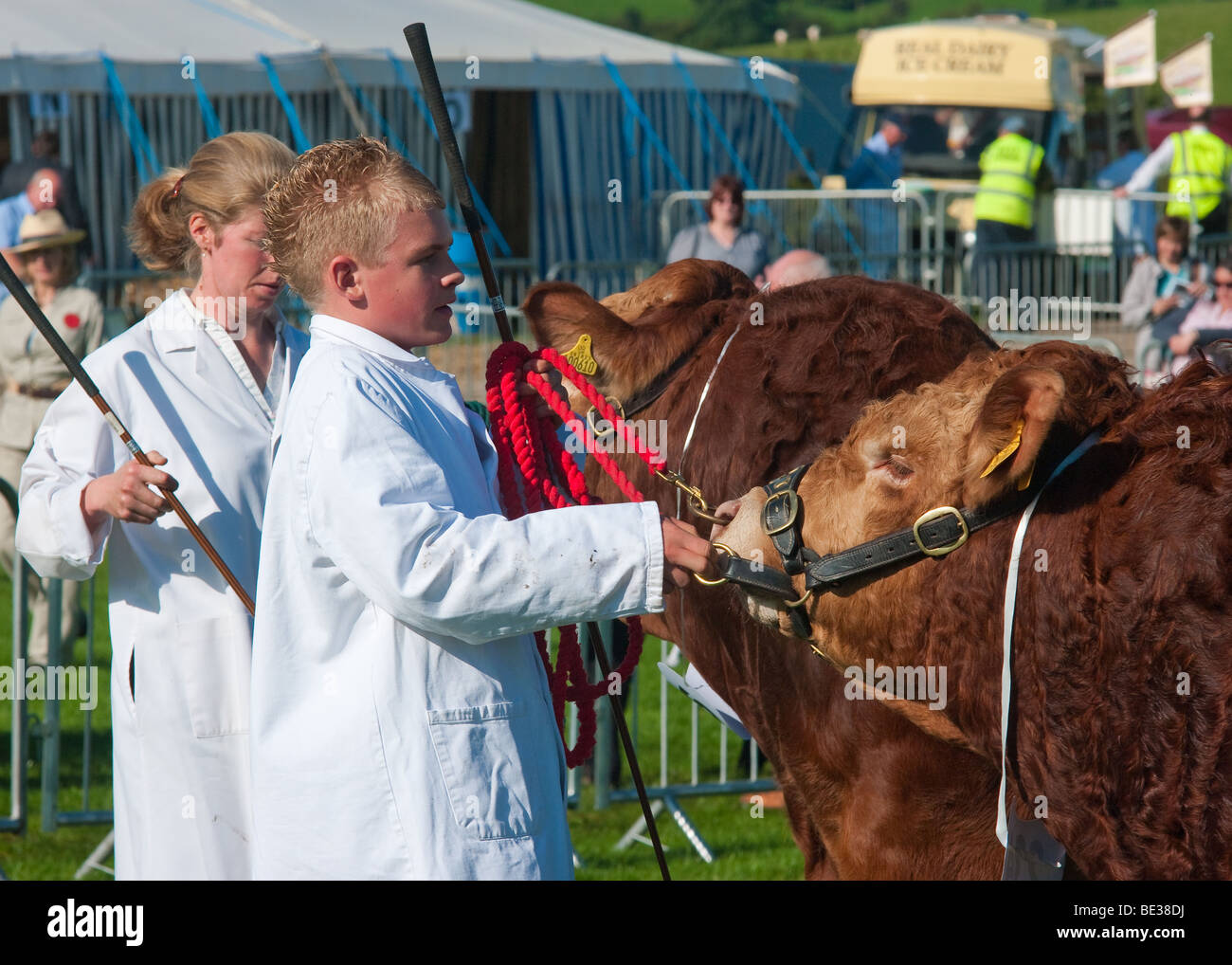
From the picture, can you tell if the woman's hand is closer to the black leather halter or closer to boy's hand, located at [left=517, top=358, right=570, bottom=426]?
boy's hand, located at [left=517, top=358, right=570, bottom=426]

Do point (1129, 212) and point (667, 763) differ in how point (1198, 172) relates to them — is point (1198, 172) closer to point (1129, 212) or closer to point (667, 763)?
point (1129, 212)

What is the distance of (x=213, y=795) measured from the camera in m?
Result: 3.20

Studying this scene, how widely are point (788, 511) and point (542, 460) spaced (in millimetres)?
521

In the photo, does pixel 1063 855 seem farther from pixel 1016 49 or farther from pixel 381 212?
pixel 1016 49

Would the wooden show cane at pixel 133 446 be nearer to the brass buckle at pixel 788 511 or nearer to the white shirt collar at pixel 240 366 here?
the white shirt collar at pixel 240 366

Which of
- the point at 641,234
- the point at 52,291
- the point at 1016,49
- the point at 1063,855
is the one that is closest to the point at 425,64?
the point at 1063,855

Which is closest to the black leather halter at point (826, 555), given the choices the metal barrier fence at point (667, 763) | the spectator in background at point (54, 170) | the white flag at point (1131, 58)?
the metal barrier fence at point (667, 763)

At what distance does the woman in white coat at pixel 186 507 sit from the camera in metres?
3.20

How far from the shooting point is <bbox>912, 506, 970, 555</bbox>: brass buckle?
7.99 ft

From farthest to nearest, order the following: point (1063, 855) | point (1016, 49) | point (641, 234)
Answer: point (1016, 49) < point (641, 234) < point (1063, 855)

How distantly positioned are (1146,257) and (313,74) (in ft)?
30.7

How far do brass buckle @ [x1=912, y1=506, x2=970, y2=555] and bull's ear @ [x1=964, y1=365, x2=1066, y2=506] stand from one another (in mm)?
69

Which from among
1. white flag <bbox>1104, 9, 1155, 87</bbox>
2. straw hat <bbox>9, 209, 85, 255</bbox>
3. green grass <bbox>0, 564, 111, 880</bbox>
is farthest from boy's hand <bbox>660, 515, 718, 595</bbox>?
white flag <bbox>1104, 9, 1155, 87</bbox>

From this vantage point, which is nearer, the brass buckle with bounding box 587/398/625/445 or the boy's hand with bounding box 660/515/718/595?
the boy's hand with bounding box 660/515/718/595
